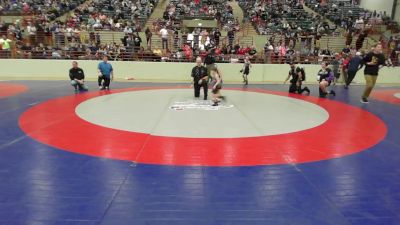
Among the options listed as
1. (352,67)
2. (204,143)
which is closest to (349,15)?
(352,67)

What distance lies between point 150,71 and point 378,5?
779 inches

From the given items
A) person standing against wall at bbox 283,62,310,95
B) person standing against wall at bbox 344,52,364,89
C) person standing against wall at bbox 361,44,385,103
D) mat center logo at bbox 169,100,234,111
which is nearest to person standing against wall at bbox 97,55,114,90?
mat center logo at bbox 169,100,234,111

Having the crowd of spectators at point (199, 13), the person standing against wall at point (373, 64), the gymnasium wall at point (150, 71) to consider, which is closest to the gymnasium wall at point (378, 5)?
the gymnasium wall at point (150, 71)

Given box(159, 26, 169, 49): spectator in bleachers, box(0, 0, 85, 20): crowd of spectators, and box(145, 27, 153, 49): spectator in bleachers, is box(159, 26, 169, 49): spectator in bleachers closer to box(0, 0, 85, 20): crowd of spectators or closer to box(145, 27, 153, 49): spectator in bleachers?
box(145, 27, 153, 49): spectator in bleachers

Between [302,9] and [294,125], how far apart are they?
20.2 metres

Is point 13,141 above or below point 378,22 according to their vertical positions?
below

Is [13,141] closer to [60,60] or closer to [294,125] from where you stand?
[294,125]

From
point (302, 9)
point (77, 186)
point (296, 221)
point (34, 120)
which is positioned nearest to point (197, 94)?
point (34, 120)

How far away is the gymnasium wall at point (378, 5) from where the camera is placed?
25.4 metres

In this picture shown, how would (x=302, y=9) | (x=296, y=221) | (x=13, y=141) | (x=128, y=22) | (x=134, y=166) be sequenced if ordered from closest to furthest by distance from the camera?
1. (x=296, y=221)
2. (x=134, y=166)
3. (x=13, y=141)
4. (x=128, y=22)
5. (x=302, y=9)

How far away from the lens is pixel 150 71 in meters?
17.4

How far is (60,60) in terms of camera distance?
55.7ft

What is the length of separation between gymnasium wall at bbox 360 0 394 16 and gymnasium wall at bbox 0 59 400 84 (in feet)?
32.1

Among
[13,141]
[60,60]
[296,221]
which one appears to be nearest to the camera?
[296,221]
